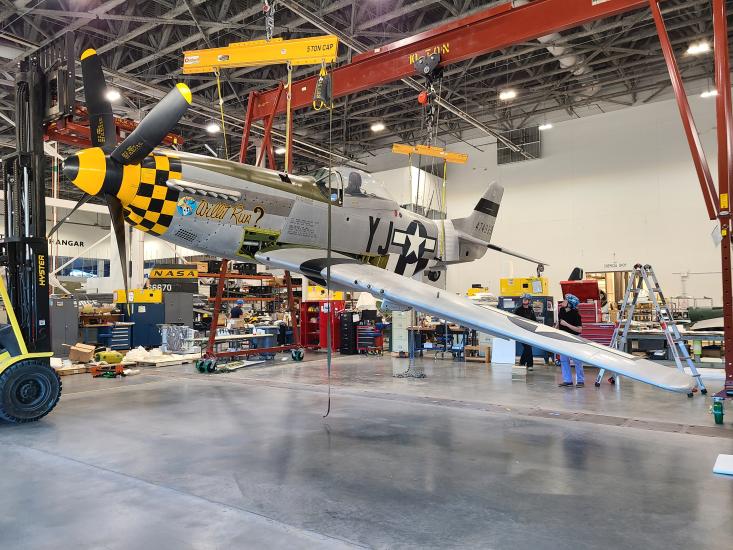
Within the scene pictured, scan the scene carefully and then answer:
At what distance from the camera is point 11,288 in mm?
6098

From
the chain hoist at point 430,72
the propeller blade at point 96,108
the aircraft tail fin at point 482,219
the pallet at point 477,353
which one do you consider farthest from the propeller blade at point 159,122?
the pallet at point 477,353

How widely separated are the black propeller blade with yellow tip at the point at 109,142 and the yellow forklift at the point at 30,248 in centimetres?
108

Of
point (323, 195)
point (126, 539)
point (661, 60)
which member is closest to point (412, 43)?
point (323, 195)

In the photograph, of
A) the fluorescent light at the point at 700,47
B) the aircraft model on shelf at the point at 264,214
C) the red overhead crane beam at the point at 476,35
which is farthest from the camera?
the fluorescent light at the point at 700,47

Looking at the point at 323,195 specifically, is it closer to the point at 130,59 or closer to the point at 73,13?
the point at 73,13

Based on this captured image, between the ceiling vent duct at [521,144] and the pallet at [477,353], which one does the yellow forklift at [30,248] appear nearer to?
the pallet at [477,353]

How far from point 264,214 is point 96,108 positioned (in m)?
2.07

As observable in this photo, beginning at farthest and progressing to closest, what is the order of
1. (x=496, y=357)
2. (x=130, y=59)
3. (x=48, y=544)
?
(x=130, y=59) < (x=496, y=357) < (x=48, y=544)

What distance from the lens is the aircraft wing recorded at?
3.59 m

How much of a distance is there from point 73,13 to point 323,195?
8.82 metres

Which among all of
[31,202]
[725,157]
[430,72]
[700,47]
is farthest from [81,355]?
[700,47]

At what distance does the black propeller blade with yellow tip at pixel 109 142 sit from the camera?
15.8ft

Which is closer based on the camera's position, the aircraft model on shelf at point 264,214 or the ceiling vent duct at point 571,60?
the aircraft model on shelf at point 264,214

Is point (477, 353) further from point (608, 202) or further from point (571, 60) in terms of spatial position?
point (608, 202)
